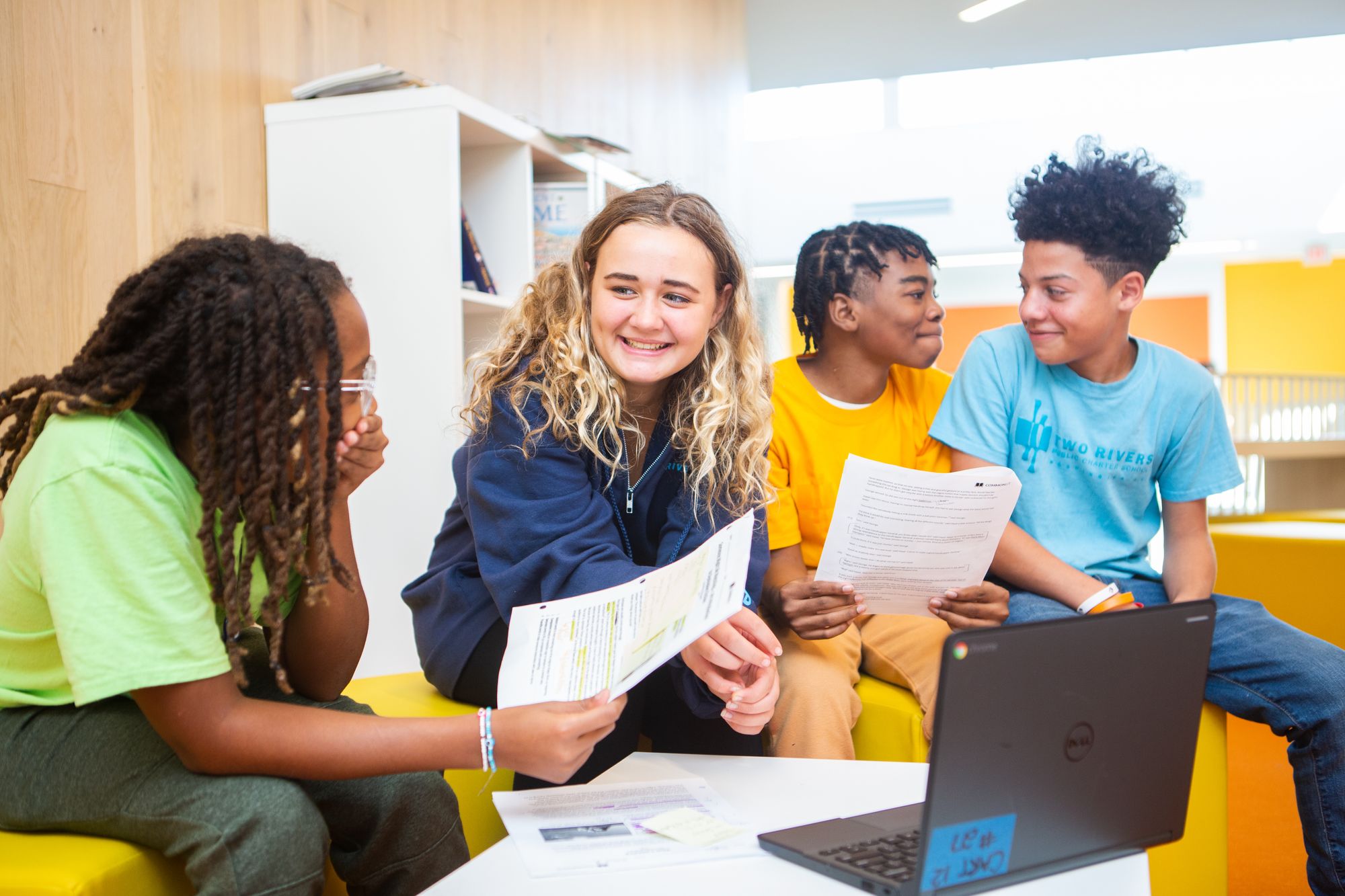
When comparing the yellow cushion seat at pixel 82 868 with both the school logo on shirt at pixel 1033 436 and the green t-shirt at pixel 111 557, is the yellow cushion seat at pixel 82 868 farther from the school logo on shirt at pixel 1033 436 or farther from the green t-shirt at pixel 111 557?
the school logo on shirt at pixel 1033 436

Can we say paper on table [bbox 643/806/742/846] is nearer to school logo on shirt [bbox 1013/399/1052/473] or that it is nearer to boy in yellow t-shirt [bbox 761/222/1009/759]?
boy in yellow t-shirt [bbox 761/222/1009/759]

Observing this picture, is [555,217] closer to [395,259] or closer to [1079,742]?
[395,259]

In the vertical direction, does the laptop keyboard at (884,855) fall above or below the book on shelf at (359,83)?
below

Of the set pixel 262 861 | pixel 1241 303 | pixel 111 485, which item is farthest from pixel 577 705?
pixel 1241 303

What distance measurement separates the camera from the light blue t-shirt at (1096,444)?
5.93 ft

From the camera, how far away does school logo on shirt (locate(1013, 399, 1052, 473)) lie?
6.02ft

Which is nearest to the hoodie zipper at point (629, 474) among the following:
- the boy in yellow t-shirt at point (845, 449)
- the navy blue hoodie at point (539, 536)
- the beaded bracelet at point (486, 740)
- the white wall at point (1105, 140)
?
the navy blue hoodie at point (539, 536)

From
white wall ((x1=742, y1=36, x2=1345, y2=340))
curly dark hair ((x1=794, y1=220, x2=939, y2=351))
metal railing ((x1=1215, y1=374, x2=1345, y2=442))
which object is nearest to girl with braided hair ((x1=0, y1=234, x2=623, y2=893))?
curly dark hair ((x1=794, y1=220, x2=939, y2=351))

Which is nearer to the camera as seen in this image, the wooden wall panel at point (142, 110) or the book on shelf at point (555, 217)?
the wooden wall panel at point (142, 110)

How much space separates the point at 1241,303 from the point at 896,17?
5.55 metres

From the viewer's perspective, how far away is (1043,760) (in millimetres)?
819

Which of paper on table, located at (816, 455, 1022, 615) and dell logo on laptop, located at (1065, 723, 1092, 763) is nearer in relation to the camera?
dell logo on laptop, located at (1065, 723, 1092, 763)

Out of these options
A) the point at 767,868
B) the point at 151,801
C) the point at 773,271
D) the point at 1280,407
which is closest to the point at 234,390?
the point at 151,801

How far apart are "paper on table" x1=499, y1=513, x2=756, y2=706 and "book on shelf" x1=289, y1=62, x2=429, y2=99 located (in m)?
1.48
